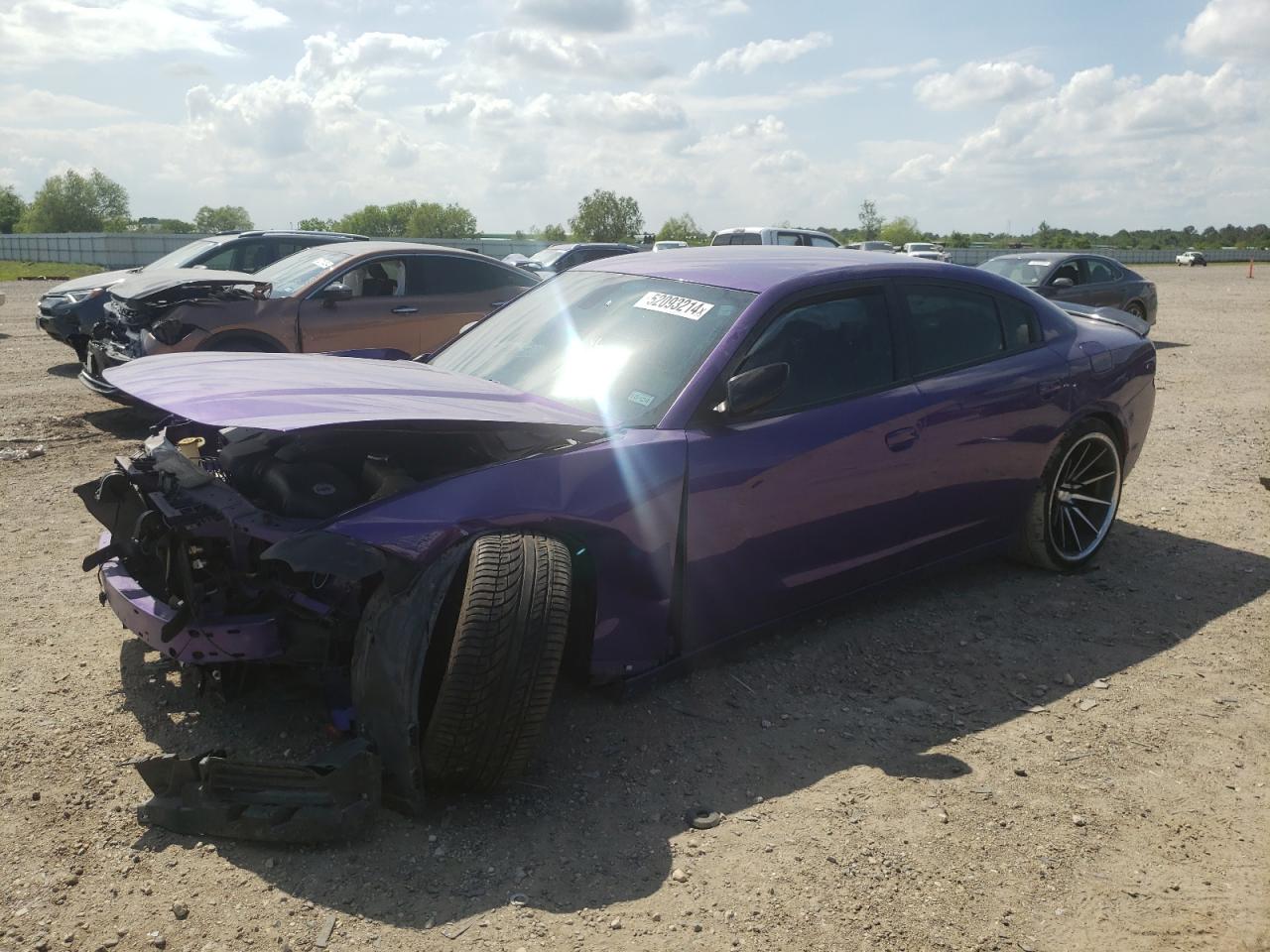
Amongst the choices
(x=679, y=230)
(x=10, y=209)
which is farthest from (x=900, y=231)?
(x=10, y=209)

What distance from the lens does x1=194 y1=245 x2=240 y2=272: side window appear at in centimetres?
1277

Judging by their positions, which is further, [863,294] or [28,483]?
[28,483]

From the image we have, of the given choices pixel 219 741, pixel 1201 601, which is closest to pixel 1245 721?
pixel 1201 601

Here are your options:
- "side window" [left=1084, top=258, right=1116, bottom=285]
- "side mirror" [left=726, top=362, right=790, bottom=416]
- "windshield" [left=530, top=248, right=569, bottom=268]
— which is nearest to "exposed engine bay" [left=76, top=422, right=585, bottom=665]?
"side mirror" [left=726, top=362, right=790, bottom=416]

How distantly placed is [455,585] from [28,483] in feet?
16.5

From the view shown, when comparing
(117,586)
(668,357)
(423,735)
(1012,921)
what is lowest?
(1012,921)

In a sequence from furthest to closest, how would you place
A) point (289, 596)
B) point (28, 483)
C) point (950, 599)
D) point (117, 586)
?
point (28, 483) → point (950, 599) → point (117, 586) → point (289, 596)

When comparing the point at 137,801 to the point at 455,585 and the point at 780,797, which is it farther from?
the point at 780,797

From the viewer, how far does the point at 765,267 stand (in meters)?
4.32

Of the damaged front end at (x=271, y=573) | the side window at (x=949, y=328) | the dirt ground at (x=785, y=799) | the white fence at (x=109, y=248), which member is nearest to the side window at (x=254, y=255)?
the dirt ground at (x=785, y=799)

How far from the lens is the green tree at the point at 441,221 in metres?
81.8

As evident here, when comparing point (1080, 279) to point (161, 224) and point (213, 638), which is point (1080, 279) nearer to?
point (213, 638)

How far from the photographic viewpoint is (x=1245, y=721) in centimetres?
383

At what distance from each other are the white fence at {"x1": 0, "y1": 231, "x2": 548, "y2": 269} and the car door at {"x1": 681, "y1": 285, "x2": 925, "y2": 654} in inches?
1445
